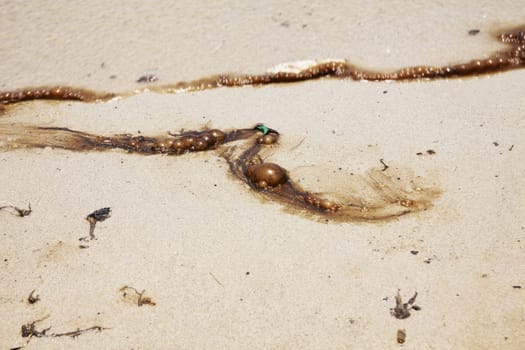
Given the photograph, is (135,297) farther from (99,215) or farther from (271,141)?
(271,141)

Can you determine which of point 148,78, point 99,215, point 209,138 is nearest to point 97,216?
point 99,215

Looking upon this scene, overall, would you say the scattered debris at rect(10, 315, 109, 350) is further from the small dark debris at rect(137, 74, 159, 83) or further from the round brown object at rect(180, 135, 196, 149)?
the small dark debris at rect(137, 74, 159, 83)

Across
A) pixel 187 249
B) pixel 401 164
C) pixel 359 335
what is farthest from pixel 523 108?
pixel 187 249

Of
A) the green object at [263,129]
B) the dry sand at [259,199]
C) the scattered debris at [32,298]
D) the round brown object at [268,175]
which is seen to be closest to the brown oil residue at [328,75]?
the dry sand at [259,199]

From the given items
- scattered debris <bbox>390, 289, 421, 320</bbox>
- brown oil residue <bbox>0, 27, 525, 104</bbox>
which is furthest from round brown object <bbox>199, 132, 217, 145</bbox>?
scattered debris <bbox>390, 289, 421, 320</bbox>

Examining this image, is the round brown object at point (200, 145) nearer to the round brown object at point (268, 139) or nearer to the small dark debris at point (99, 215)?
the round brown object at point (268, 139)

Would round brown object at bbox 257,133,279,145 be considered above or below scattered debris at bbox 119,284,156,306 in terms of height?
above
